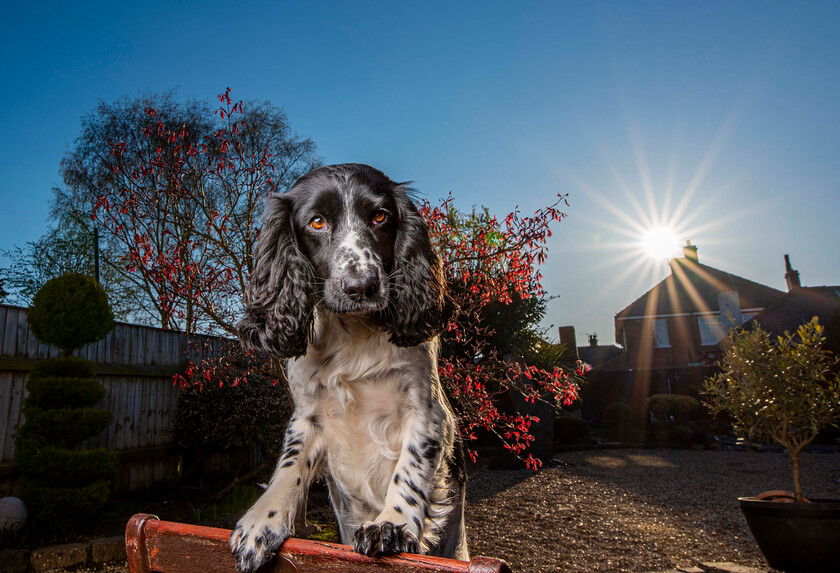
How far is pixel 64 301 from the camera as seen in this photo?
5863 mm

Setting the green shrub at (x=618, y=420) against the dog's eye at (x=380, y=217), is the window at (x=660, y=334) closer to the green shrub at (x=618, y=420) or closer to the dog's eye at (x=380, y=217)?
the green shrub at (x=618, y=420)

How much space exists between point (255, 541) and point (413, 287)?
28.9 inches

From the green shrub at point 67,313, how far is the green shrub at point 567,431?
35.9ft

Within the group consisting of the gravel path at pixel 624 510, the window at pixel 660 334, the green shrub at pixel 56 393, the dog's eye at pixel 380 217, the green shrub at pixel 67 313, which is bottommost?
the gravel path at pixel 624 510

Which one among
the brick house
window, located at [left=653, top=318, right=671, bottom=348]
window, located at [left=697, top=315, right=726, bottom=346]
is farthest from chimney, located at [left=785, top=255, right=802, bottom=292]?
window, located at [left=653, top=318, right=671, bottom=348]

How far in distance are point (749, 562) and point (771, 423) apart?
1.37 metres

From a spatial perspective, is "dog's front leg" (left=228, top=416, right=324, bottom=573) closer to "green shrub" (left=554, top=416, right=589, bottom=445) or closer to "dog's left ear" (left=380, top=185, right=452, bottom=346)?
"dog's left ear" (left=380, top=185, right=452, bottom=346)

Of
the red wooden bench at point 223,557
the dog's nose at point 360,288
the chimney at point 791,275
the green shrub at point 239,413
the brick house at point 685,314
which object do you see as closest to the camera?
the red wooden bench at point 223,557

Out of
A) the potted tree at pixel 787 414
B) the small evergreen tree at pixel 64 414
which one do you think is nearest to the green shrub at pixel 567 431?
the potted tree at pixel 787 414

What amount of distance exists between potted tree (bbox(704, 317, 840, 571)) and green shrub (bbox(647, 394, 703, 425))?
11802mm

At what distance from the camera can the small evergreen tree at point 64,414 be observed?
18.1 feet

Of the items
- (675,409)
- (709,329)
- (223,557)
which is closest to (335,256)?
(223,557)

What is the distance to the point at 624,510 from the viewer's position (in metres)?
7.50

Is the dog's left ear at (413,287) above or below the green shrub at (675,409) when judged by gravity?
above
